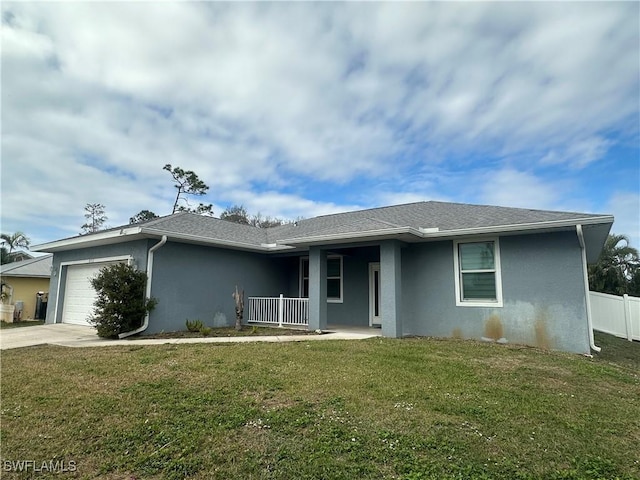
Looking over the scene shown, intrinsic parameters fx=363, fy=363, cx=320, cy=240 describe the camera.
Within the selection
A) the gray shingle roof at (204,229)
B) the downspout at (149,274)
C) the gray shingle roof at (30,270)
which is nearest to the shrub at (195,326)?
the downspout at (149,274)

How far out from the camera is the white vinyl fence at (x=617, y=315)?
490 inches

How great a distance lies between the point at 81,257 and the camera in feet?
44.9

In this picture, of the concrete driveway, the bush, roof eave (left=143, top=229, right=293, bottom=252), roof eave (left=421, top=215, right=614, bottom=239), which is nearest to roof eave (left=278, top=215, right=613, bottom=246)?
roof eave (left=421, top=215, right=614, bottom=239)

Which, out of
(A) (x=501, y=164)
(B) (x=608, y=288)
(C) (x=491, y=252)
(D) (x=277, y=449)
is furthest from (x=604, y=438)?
(B) (x=608, y=288)

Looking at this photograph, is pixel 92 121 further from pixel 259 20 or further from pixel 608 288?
pixel 608 288

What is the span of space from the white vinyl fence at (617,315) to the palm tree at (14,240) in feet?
129

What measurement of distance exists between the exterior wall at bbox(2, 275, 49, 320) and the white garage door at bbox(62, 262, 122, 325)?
20.5 ft

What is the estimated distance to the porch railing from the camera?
12031 mm

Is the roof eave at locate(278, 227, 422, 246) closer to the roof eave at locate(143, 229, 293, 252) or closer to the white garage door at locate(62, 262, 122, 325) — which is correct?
the roof eave at locate(143, 229, 293, 252)

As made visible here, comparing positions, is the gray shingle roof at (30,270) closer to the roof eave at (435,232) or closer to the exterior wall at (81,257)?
the exterior wall at (81,257)

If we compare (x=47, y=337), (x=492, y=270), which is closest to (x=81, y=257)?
(x=47, y=337)

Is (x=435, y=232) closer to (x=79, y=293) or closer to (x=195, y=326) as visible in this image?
(x=195, y=326)

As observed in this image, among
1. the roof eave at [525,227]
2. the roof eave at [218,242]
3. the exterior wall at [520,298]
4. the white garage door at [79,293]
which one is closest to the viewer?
the roof eave at [525,227]

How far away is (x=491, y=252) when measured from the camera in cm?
973
